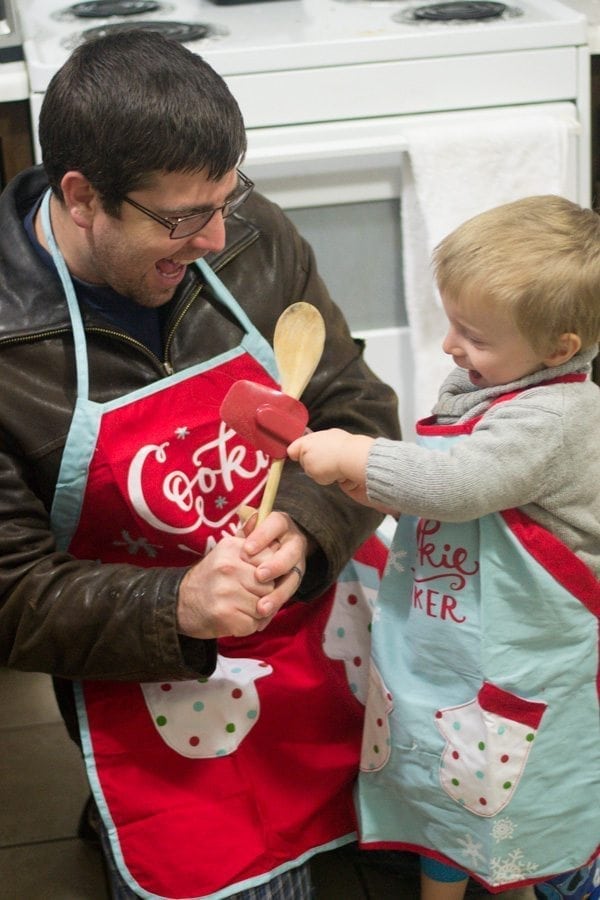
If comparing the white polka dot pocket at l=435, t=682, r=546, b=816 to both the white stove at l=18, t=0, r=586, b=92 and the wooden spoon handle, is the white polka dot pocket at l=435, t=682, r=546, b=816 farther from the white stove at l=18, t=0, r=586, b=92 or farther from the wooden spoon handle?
the white stove at l=18, t=0, r=586, b=92

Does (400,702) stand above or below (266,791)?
above

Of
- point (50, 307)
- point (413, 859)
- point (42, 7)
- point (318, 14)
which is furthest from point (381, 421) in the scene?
point (42, 7)

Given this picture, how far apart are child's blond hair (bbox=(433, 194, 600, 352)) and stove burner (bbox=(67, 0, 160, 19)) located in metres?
1.14

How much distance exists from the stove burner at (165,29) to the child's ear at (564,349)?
1.00m

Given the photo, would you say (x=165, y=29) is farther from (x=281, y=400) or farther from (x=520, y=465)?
(x=520, y=465)

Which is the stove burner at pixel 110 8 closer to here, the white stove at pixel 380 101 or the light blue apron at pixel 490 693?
the white stove at pixel 380 101

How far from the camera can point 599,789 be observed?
137cm

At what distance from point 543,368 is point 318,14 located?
1074 millimetres

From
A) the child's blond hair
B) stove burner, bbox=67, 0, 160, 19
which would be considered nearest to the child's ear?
the child's blond hair

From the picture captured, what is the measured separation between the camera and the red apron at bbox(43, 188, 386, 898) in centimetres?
140

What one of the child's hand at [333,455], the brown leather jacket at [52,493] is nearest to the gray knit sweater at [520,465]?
the child's hand at [333,455]

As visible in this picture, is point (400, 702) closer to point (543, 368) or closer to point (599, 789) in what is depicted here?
point (599, 789)

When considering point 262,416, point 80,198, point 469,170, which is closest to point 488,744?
point 262,416

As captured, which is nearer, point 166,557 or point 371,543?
point 166,557
